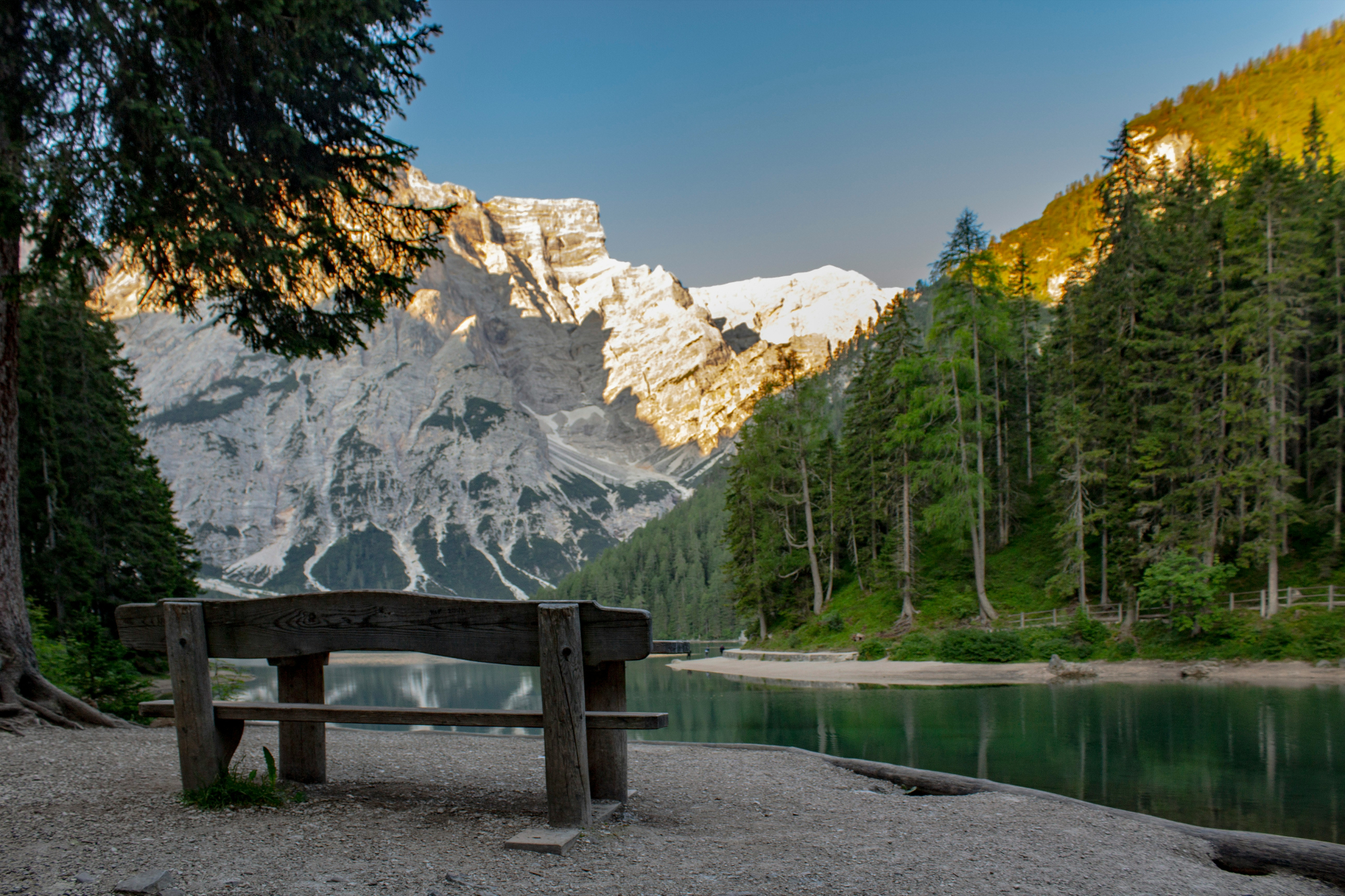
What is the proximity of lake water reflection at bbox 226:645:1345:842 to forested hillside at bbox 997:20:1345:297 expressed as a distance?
128 m

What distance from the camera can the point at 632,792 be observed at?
21.3 ft

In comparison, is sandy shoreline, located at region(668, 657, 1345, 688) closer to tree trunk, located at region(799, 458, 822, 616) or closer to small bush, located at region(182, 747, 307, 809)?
tree trunk, located at region(799, 458, 822, 616)

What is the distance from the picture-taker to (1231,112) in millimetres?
149625

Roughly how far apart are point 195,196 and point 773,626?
4000cm

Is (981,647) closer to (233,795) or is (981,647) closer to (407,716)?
(407,716)

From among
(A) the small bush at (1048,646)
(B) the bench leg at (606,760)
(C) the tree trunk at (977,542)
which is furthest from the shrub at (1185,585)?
(B) the bench leg at (606,760)

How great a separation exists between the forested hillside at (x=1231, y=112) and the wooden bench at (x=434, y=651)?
14456 cm

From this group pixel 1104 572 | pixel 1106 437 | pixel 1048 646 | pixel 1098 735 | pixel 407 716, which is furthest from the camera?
pixel 1106 437

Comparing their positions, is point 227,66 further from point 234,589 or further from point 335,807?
point 234,589

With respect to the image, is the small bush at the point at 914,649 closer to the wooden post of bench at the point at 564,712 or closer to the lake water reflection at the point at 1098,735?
the lake water reflection at the point at 1098,735

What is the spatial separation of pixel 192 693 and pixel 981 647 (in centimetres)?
2885

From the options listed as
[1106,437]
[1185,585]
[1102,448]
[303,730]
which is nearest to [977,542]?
[1102,448]

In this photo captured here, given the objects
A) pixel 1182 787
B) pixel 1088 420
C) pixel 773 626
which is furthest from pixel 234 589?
pixel 1182 787

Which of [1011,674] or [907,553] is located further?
[907,553]
